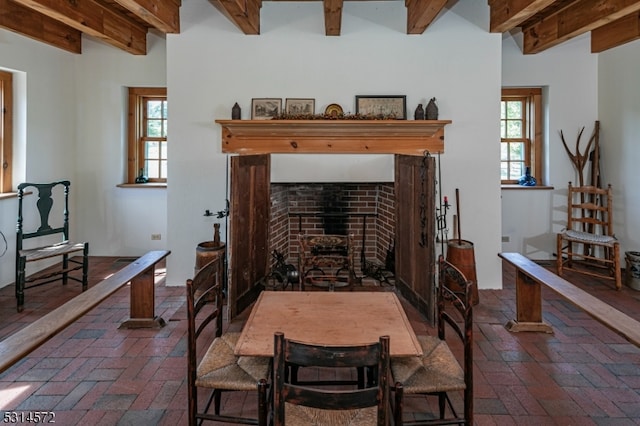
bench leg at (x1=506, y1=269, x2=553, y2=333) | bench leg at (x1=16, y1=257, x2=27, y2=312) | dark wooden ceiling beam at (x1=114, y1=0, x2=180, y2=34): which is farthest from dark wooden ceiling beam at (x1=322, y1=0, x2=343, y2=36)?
bench leg at (x1=16, y1=257, x2=27, y2=312)

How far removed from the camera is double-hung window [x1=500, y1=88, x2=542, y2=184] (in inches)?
209

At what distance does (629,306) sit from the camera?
3.71 metres

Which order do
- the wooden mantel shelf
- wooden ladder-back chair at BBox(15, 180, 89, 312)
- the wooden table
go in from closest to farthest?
the wooden table < wooden ladder-back chair at BBox(15, 180, 89, 312) < the wooden mantel shelf

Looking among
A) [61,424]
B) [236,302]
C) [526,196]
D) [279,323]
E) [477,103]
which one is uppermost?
[477,103]

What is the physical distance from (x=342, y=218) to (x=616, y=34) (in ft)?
12.4

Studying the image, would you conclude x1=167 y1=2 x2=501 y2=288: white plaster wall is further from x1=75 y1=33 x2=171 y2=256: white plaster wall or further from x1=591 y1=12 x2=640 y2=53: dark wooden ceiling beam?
x1=591 y1=12 x2=640 y2=53: dark wooden ceiling beam

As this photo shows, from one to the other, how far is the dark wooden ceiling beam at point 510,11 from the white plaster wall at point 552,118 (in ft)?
3.95

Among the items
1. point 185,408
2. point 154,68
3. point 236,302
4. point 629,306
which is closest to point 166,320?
point 236,302

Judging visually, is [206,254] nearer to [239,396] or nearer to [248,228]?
[248,228]

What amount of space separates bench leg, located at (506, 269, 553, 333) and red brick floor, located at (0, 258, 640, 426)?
0.07 metres

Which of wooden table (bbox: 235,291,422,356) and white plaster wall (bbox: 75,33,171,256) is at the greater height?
white plaster wall (bbox: 75,33,171,256)

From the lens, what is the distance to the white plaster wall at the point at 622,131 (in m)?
4.51

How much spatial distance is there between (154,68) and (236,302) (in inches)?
138

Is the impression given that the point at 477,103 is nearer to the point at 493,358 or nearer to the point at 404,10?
the point at 404,10
